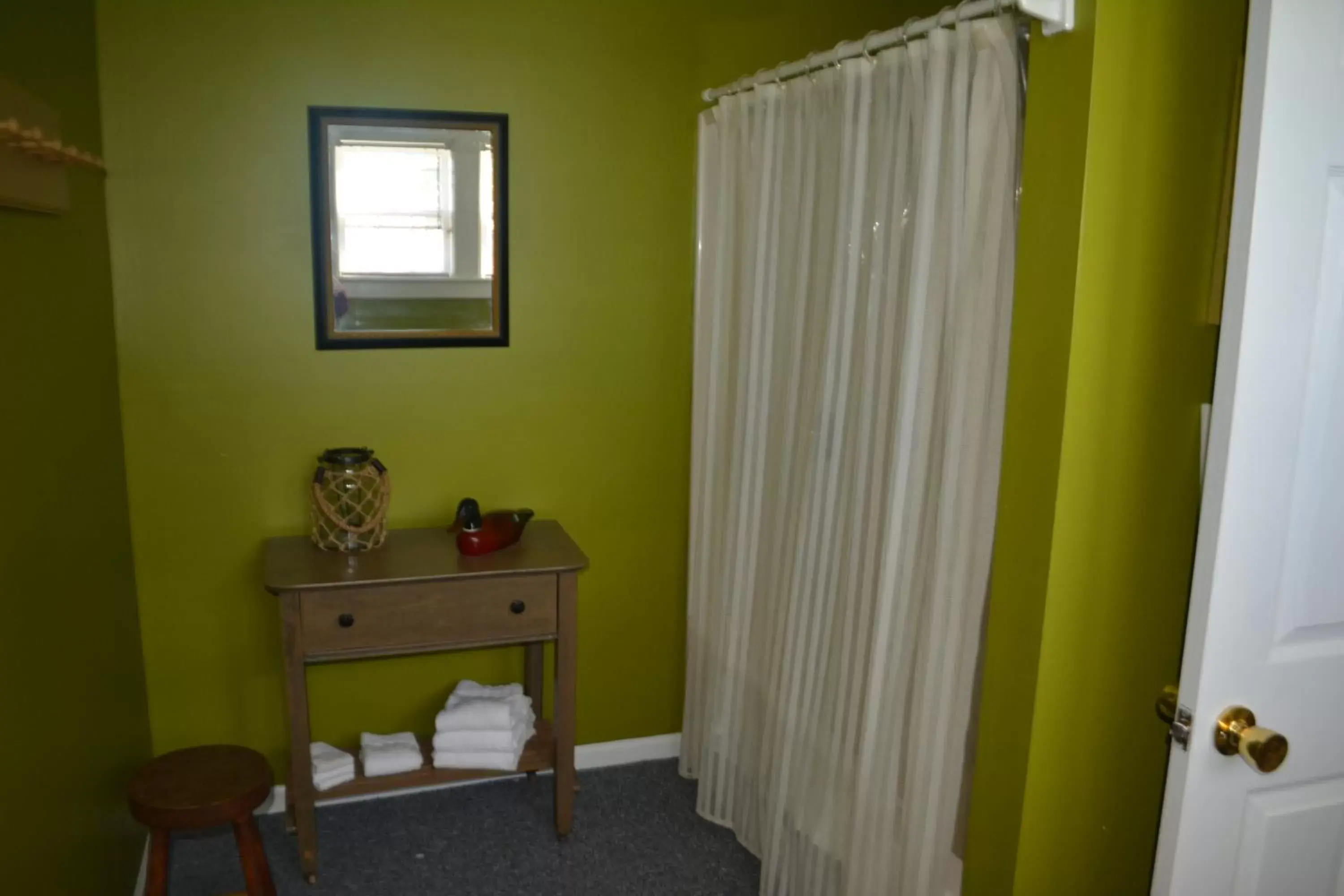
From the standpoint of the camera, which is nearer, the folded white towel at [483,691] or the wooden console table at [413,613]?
the wooden console table at [413,613]

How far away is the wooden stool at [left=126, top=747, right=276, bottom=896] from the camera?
206 cm

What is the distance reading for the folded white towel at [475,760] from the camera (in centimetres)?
260

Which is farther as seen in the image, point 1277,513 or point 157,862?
point 157,862

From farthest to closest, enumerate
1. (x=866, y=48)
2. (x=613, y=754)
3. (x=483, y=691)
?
(x=613, y=754) → (x=483, y=691) → (x=866, y=48)

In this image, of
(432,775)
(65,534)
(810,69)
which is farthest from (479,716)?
(810,69)

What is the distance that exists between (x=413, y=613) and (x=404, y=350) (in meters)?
0.69

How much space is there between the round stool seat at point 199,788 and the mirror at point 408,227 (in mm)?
998

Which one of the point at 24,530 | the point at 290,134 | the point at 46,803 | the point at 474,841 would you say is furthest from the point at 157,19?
the point at 474,841

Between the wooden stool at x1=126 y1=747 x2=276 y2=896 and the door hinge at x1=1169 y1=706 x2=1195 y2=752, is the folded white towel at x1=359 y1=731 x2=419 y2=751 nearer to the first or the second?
the wooden stool at x1=126 y1=747 x2=276 y2=896

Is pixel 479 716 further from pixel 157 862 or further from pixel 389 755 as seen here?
pixel 157 862

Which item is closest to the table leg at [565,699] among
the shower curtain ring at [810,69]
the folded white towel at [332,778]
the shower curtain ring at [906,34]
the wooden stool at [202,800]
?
the folded white towel at [332,778]

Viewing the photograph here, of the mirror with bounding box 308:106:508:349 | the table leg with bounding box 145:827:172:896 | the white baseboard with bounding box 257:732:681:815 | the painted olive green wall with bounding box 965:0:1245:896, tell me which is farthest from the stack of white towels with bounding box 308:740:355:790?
the painted olive green wall with bounding box 965:0:1245:896

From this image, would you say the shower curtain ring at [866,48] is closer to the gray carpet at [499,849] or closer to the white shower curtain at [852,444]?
the white shower curtain at [852,444]

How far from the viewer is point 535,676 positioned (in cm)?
288
